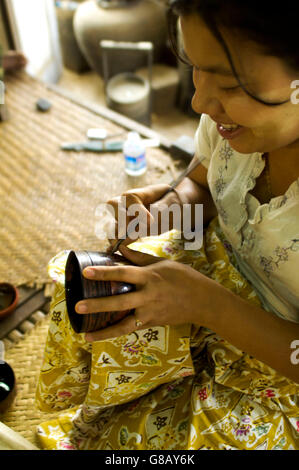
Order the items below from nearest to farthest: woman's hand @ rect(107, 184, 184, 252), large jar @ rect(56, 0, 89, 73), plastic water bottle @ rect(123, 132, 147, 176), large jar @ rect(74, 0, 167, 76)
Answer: woman's hand @ rect(107, 184, 184, 252), plastic water bottle @ rect(123, 132, 147, 176), large jar @ rect(74, 0, 167, 76), large jar @ rect(56, 0, 89, 73)

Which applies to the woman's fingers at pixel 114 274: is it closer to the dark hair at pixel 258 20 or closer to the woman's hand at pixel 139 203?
the woman's hand at pixel 139 203

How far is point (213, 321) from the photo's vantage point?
71 cm

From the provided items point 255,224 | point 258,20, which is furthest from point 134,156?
point 258,20

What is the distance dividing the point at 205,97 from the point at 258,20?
0.15 m

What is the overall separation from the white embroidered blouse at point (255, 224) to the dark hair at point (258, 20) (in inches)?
9.5

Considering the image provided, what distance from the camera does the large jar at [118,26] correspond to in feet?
8.06

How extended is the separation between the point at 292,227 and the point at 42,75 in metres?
2.22

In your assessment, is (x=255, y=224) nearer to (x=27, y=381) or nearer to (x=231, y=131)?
(x=231, y=131)

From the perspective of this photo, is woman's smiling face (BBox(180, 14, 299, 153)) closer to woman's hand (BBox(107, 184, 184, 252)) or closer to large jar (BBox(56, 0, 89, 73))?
woman's hand (BBox(107, 184, 184, 252))

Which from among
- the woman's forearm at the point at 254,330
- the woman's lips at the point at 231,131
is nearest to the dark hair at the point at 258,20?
the woman's lips at the point at 231,131

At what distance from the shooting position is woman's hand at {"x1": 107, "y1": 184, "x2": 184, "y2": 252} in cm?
86

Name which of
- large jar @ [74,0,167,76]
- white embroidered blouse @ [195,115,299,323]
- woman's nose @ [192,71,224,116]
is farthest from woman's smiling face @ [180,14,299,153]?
large jar @ [74,0,167,76]

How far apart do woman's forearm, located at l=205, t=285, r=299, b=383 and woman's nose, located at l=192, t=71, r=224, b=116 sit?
28 centimetres
